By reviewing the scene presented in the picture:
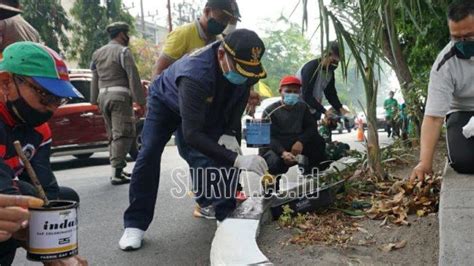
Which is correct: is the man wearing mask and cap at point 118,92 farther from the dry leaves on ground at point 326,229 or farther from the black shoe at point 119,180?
the dry leaves on ground at point 326,229

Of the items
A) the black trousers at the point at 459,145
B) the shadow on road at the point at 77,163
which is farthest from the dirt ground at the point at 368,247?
the shadow on road at the point at 77,163

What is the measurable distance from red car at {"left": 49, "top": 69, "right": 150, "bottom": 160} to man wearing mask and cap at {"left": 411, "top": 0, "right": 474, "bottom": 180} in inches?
212

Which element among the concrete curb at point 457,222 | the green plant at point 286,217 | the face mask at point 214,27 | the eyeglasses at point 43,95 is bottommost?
the green plant at point 286,217

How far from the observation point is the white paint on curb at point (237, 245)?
1.94 metres

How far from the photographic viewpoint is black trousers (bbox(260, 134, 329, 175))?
393 cm

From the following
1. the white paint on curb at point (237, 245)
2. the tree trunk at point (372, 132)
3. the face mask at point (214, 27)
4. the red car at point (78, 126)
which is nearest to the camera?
the white paint on curb at point (237, 245)

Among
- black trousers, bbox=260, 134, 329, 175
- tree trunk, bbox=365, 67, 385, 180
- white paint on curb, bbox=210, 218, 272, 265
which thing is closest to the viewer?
white paint on curb, bbox=210, 218, 272, 265

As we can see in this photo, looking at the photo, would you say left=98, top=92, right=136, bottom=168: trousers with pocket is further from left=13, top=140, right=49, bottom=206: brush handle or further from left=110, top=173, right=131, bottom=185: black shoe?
left=13, top=140, right=49, bottom=206: brush handle

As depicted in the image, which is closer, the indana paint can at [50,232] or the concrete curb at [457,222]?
the indana paint can at [50,232]

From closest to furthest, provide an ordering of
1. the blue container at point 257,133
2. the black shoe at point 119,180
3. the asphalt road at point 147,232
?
the asphalt road at point 147,232, the blue container at point 257,133, the black shoe at point 119,180

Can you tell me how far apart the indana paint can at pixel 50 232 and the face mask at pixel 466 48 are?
215 centimetres

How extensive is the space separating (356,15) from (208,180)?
1.45 m

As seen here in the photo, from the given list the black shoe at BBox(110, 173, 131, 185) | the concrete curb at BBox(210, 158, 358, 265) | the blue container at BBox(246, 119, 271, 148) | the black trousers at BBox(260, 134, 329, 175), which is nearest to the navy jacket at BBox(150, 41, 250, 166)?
the blue container at BBox(246, 119, 271, 148)

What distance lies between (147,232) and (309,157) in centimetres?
164
